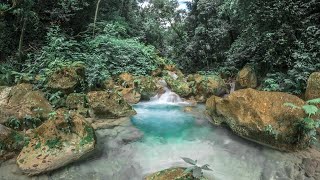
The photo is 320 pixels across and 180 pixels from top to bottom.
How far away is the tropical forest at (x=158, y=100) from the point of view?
17.1 ft

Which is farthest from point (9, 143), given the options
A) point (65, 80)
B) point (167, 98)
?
point (167, 98)

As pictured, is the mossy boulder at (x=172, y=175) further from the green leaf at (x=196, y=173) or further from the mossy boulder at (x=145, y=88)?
the mossy boulder at (x=145, y=88)

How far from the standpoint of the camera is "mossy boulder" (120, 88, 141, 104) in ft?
33.1

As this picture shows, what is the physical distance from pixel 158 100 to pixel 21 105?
5.57 m

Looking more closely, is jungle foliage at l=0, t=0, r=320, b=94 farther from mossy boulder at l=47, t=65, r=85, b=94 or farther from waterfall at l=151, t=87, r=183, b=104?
waterfall at l=151, t=87, r=183, b=104

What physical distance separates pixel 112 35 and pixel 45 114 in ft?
25.4

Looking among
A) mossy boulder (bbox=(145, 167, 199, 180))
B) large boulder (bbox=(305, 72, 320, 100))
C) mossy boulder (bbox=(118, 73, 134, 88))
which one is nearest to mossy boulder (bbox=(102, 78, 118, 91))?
mossy boulder (bbox=(118, 73, 134, 88))

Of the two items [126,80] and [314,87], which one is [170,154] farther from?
[126,80]

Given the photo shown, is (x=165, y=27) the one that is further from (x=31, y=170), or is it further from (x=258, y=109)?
(x=31, y=170)

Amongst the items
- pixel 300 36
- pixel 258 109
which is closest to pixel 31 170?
pixel 258 109

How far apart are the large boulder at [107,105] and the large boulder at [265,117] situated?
308 cm

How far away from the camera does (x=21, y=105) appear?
656 centimetres

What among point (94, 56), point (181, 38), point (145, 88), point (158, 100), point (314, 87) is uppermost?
point (181, 38)

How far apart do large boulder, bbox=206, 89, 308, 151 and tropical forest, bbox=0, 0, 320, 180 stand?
0.02 metres
